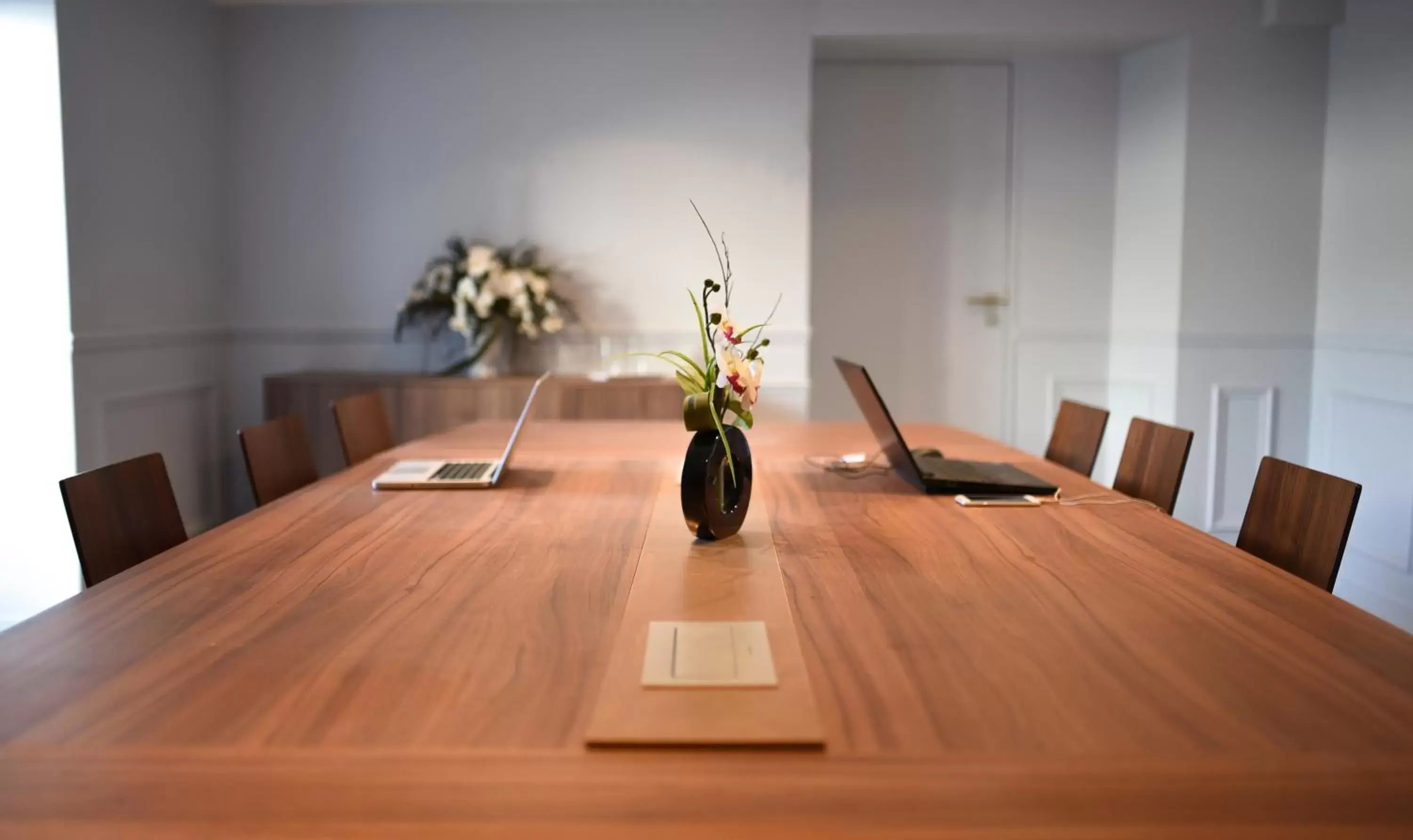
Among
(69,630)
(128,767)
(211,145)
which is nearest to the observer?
(128,767)

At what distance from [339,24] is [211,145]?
0.76 meters

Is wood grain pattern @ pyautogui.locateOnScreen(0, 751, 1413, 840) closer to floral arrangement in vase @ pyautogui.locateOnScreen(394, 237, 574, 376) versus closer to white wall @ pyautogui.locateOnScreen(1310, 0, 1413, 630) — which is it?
white wall @ pyautogui.locateOnScreen(1310, 0, 1413, 630)

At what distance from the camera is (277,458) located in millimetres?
2945

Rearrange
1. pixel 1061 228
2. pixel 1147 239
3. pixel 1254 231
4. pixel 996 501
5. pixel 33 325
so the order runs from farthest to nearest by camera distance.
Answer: pixel 1061 228
pixel 1147 239
pixel 1254 231
pixel 33 325
pixel 996 501

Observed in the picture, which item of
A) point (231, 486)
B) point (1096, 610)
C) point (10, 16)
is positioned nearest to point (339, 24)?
point (10, 16)

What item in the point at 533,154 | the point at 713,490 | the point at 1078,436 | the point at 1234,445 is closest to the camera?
the point at 713,490

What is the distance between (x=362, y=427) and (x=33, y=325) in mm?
1384

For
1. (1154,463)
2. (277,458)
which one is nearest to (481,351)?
(277,458)

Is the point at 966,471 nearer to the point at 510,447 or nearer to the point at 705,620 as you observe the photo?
the point at 510,447

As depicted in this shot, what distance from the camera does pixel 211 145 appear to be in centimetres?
510

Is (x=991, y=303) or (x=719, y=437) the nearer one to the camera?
(x=719, y=437)

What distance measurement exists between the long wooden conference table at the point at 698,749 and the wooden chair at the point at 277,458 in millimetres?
737

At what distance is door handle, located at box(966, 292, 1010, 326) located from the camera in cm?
569

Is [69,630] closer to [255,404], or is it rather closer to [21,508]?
[21,508]
